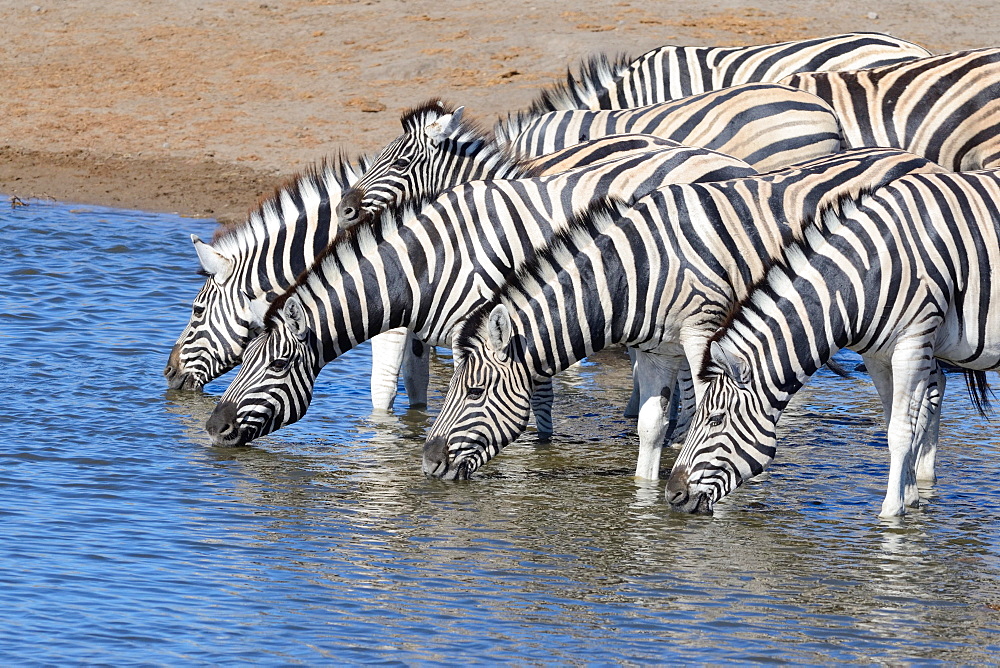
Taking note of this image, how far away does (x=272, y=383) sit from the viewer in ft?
29.6

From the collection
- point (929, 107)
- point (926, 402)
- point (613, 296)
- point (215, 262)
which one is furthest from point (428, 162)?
point (926, 402)

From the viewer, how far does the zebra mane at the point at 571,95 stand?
11.6 metres

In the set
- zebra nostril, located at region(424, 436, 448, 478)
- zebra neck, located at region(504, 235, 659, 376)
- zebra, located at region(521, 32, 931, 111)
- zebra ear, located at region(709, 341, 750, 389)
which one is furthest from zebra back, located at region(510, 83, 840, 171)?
zebra nostril, located at region(424, 436, 448, 478)

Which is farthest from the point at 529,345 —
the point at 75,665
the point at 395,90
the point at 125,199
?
the point at 395,90

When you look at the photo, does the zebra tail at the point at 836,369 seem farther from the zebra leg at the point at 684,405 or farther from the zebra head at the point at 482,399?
the zebra head at the point at 482,399

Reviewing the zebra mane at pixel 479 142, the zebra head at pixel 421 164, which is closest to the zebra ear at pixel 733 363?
the zebra mane at pixel 479 142

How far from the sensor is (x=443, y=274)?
350 inches

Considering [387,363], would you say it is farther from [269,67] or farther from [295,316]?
[269,67]

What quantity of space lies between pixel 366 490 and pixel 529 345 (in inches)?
50.0

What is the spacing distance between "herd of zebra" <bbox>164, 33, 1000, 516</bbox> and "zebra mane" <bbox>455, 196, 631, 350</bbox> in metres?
0.01

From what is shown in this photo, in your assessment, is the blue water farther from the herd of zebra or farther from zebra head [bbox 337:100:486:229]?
zebra head [bbox 337:100:486:229]

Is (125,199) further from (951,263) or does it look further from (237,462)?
(951,263)

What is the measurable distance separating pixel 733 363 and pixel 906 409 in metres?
0.93

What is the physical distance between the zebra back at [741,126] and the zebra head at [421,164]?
0.85 meters
